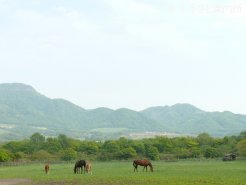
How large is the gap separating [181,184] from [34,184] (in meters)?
13.0

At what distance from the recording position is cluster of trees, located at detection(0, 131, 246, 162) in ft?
331

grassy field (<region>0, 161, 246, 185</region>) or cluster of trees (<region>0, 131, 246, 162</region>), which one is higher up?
cluster of trees (<region>0, 131, 246, 162</region>)

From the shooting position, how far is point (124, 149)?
107125 millimetres

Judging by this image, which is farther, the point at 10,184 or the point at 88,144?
the point at 88,144

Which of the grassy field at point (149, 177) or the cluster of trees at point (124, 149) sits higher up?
the cluster of trees at point (124, 149)

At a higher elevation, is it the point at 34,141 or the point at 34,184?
the point at 34,141

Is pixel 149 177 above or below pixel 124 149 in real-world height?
below

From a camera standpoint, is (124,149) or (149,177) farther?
(124,149)

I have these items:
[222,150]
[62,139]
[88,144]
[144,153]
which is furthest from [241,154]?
[62,139]

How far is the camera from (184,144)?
123 m

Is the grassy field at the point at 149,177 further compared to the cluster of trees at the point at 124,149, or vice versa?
the cluster of trees at the point at 124,149

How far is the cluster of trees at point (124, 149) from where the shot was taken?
100875 mm

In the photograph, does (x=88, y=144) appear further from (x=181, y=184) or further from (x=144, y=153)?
(x=181, y=184)

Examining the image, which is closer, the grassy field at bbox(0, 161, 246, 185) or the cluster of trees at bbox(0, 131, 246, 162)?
the grassy field at bbox(0, 161, 246, 185)
